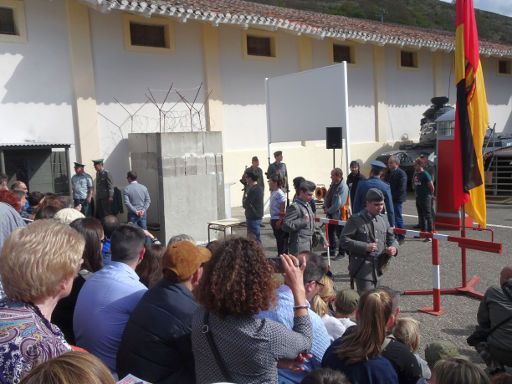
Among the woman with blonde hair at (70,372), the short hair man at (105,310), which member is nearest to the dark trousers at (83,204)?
the short hair man at (105,310)

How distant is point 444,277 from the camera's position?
7.04m

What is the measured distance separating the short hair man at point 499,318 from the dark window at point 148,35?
1114cm

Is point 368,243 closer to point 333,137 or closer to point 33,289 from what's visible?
point 33,289

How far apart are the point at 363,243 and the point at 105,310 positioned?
2922 millimetres

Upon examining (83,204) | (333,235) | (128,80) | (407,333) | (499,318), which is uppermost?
(128,80)

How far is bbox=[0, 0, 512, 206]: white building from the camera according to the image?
35.9 feet

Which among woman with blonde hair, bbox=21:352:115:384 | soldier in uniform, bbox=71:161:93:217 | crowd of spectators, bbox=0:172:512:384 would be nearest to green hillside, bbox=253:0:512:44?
soldier in uniform, bbox=71:161:93:217

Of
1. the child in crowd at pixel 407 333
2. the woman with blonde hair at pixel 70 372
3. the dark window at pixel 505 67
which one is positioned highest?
the dark window at pixel 505 67

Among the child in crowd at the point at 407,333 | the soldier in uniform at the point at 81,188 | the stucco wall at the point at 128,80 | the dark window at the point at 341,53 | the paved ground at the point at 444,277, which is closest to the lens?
the child in crowd at the point at 407,333

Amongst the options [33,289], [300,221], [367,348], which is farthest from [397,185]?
[33,289]

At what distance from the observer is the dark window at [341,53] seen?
16.5 metres

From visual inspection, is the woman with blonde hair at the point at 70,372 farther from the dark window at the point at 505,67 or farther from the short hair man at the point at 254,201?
the dark window at the point at 505,67

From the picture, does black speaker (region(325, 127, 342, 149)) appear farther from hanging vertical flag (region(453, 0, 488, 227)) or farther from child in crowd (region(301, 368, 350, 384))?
child in crowd (region(301, 368, 350, 384))

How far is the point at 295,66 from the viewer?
15492 mm
